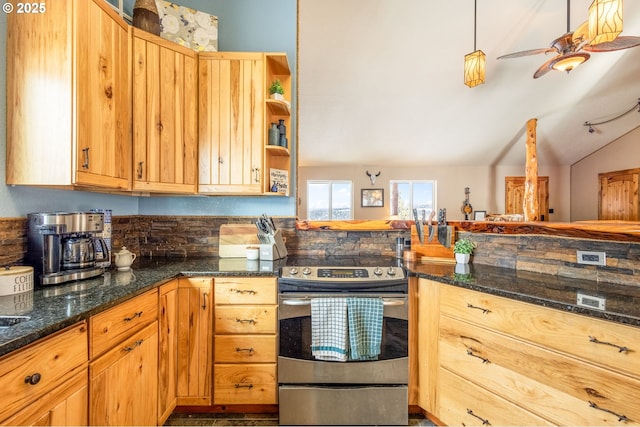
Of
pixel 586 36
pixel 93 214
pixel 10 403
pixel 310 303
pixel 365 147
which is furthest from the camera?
pixel 365 147

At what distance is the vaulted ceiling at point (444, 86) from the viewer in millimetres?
3461

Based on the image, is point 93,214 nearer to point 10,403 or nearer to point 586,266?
point 10,403

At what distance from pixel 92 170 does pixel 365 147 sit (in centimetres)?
542

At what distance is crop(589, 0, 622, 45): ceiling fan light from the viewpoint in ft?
7.50

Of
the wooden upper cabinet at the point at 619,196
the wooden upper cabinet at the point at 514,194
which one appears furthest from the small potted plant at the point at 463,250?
the wooden upper cabinet at the point at 619,196

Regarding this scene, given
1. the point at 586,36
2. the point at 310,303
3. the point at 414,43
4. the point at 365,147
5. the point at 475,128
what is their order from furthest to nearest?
the point at 365,147 → the point at 475,128 → the point at 414,43 → the point at 586,36 → the point at 310,303

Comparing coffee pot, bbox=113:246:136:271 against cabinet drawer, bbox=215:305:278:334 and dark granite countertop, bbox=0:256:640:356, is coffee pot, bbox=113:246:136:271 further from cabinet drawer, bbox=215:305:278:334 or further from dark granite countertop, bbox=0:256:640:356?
cabinet drawer, bbox=215:305:278:334

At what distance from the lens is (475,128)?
574 cm

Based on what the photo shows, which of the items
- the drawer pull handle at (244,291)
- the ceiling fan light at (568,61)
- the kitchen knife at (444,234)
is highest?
the ceiling fan light at (568,61)

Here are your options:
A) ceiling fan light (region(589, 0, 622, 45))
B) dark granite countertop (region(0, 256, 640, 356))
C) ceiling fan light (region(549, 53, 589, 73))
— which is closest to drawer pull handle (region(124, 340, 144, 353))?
dark granite countertop (region(0, 256, 640, 356))

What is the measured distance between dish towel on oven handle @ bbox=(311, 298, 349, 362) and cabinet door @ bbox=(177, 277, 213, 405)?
0.60 metres

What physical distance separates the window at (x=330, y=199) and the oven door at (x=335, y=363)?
19.3ft

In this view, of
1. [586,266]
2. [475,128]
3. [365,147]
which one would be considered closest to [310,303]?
[586,266]

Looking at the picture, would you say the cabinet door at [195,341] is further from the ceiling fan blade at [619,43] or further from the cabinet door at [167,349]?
the ceiling fan blade at [619,43]
